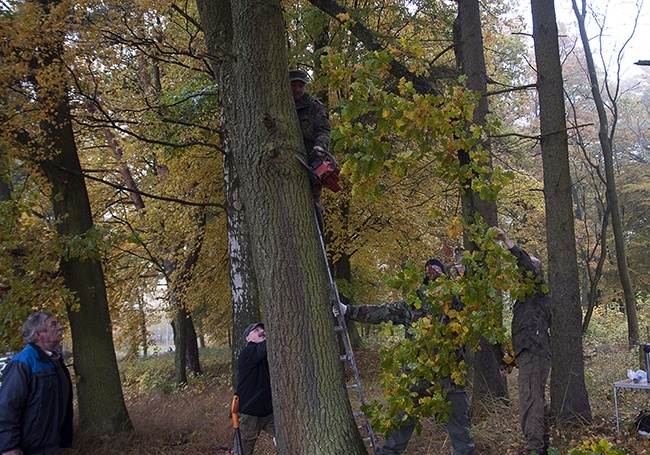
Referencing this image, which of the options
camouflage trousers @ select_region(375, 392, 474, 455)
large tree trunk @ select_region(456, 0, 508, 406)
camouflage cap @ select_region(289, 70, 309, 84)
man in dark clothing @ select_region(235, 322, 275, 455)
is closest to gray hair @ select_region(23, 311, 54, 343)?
man in dark clothing @ select_region(235, 322, 275, 455)

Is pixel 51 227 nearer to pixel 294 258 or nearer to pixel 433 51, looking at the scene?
pixel 294 258

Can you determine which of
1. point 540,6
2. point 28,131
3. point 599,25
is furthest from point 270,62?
point 599,25

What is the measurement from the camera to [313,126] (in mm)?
4824

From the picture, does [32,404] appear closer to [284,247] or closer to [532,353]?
[284,247]

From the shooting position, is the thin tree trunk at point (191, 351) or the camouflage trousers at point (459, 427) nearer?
the camouflage trousers at point (459, 427)

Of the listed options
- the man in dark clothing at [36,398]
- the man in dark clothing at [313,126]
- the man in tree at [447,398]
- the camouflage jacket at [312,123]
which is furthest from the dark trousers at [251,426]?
the camouflage jacket at [312,123]

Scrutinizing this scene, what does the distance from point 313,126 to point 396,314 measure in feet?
6.81

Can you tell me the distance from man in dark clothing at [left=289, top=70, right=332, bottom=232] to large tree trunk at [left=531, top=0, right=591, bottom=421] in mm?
2869

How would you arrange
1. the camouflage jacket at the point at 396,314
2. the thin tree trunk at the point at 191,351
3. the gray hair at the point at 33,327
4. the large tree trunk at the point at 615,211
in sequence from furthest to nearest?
the thin tree trunk at the point at 191,351
the large tree trunk at the point at 615,211
the camouflage jacket at the point at 396,314
the gray hair at the point at 33,327

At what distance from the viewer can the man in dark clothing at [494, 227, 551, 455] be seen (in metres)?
5.08

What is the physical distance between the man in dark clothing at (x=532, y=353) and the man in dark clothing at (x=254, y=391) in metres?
2.49

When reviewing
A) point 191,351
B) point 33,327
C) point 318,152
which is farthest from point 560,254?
point 191,351

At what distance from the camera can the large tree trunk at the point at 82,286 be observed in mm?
7727

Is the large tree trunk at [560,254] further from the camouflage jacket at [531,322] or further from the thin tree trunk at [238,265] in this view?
the thin tree trunk at [238,265]
